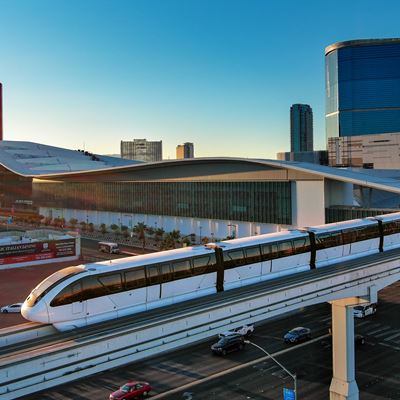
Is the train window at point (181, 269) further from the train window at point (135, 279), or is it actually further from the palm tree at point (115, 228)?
the palm tree at point (115, 228)

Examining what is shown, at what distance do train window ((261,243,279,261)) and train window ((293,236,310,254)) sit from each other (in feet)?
5.50

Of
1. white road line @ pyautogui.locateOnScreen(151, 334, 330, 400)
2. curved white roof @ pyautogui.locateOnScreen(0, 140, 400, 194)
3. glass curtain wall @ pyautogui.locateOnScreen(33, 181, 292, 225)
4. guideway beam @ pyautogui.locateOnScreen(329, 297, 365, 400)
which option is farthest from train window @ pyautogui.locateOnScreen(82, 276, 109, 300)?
glass curtain wall @ pyautogui.locateOnScreen(33, 181, 292, 225)

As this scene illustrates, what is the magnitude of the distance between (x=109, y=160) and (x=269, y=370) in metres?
135

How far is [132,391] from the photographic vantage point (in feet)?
84.1

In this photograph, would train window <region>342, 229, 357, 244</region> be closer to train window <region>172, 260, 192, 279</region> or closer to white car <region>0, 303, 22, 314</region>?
train window <region>172, 260, 192, 279</region>

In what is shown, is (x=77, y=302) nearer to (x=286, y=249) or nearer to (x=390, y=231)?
(x=286, y=249)

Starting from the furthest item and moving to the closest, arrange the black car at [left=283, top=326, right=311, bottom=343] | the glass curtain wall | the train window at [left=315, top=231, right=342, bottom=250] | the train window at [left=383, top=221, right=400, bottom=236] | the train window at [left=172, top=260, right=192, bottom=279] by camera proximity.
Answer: the glass curtain wall → the black car at [left=283, top=326, right=311, bottom=343] → the train window at [left=383, top=221, right=400, bottom=236] → the train window at [left=315, top=231, right=342, bottom=250] → the train window at [left=172, top=260, right=192, bottom=279]

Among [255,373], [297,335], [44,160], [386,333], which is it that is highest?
[44,160]

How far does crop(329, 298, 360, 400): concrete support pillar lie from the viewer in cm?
2492

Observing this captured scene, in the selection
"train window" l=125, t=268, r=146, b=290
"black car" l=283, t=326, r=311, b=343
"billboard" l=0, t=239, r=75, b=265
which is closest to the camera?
"train window" l=125, t=268, r=146, b=290

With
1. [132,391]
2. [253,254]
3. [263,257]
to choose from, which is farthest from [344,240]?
[132,391]

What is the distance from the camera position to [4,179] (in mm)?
139375

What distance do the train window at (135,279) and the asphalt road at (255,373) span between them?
31.0ft

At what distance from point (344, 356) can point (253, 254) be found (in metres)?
7.42
